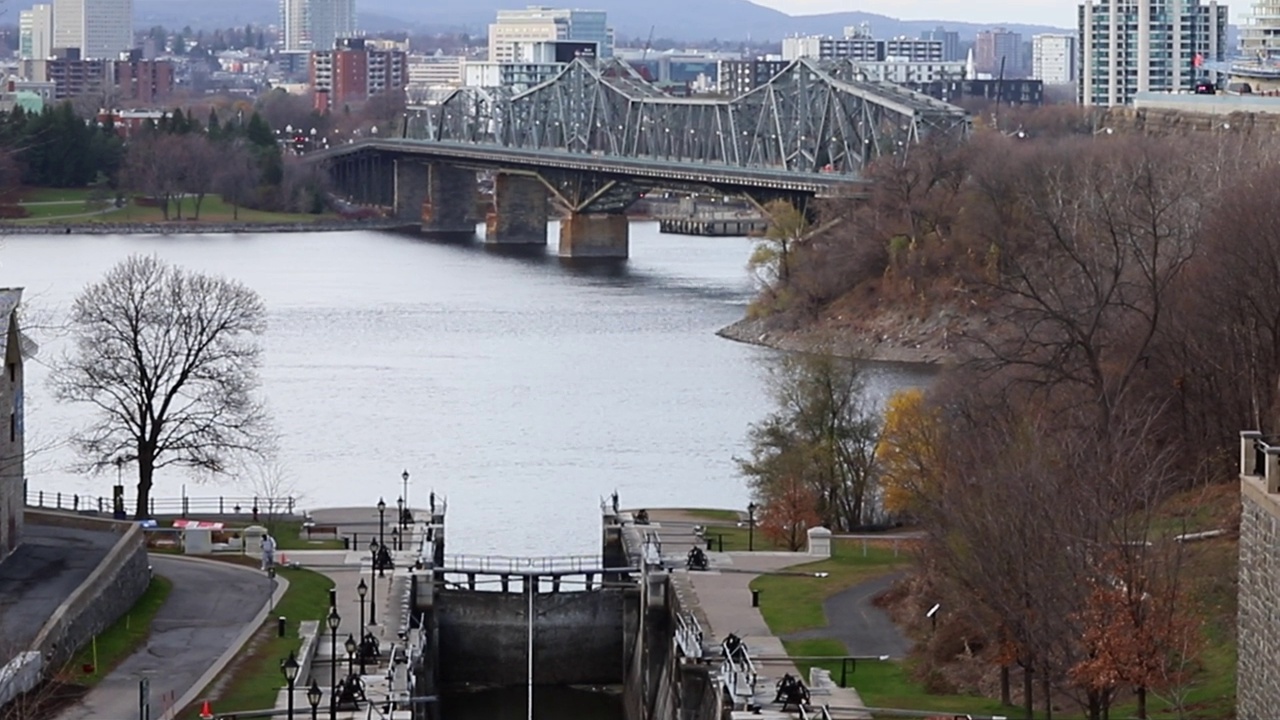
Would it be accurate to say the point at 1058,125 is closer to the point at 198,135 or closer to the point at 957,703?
the point at 198,135

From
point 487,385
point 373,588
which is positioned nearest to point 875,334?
point 487,385

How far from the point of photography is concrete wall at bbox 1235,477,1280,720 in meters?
27.8

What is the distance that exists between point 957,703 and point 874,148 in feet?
297

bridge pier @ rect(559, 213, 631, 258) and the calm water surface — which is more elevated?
bridge pier @ rect(559, 213, 631, 258)

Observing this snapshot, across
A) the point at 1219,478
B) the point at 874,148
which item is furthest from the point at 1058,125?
the point at 1219,478

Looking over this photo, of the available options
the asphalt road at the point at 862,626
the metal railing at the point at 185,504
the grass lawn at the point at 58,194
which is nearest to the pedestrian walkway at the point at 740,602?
the asphalt road at the point at 862,626

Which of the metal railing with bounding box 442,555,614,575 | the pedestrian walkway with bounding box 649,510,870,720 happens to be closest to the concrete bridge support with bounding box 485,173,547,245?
Answer: the pedestrian walkway with bounding box 649,510,870,720

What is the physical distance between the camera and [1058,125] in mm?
151500

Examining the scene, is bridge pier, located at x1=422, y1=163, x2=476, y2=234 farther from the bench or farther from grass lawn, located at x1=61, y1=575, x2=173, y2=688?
grass lawn, located at x1=61, y1=575, x2=173, y2=688

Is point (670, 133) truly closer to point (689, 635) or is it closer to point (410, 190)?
Answer: point (410, 190)

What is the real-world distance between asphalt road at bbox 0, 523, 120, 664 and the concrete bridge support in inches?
4396

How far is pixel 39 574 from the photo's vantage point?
37.3 m

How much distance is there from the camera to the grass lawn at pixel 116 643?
1312 inches

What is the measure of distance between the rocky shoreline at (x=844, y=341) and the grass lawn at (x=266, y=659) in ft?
127
